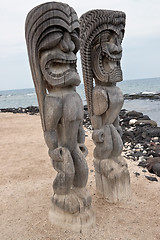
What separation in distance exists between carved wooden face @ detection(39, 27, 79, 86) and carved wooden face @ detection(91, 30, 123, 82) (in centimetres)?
70

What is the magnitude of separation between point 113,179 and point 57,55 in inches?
75.4

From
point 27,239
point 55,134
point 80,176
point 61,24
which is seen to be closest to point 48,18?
point 61,24

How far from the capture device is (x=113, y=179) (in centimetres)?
347

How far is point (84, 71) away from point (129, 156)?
3.08m

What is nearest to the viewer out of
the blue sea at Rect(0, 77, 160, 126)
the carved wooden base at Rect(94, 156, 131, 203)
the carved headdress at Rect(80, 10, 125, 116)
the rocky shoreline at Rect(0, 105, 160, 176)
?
the carved headdress at Rect(80, 10, 125, 116)

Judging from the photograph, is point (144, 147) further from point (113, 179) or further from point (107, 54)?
point (107, 54)

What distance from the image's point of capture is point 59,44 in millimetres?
2645

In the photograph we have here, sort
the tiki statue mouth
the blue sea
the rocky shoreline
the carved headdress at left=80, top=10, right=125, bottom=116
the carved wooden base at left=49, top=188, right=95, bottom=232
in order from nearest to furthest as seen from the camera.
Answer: the tiki statue mouth < the carved wooden base at left=49, top=188, right=95, bottom=232 < the carved headdress at left=80, top=10, right=125, bottom=116 < the rocky shoreline < the blue sea

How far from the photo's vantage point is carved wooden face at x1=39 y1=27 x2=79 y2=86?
2.58 meters

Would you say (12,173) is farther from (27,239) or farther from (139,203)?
(139,203)

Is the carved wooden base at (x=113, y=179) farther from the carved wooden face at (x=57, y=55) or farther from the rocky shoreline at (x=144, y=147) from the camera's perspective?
the carved wooden face at (x=57, y=55)

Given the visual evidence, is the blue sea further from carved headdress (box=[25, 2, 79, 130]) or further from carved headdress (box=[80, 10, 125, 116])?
carved headdress (box=[25, 2, 79, 130])

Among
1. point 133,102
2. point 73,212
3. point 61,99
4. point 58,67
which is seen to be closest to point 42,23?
point 58,67

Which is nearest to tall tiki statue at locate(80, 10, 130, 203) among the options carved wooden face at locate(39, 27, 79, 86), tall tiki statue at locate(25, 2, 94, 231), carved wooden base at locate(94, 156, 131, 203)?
carved wooden base at locate(94, 156, 131, 203)
